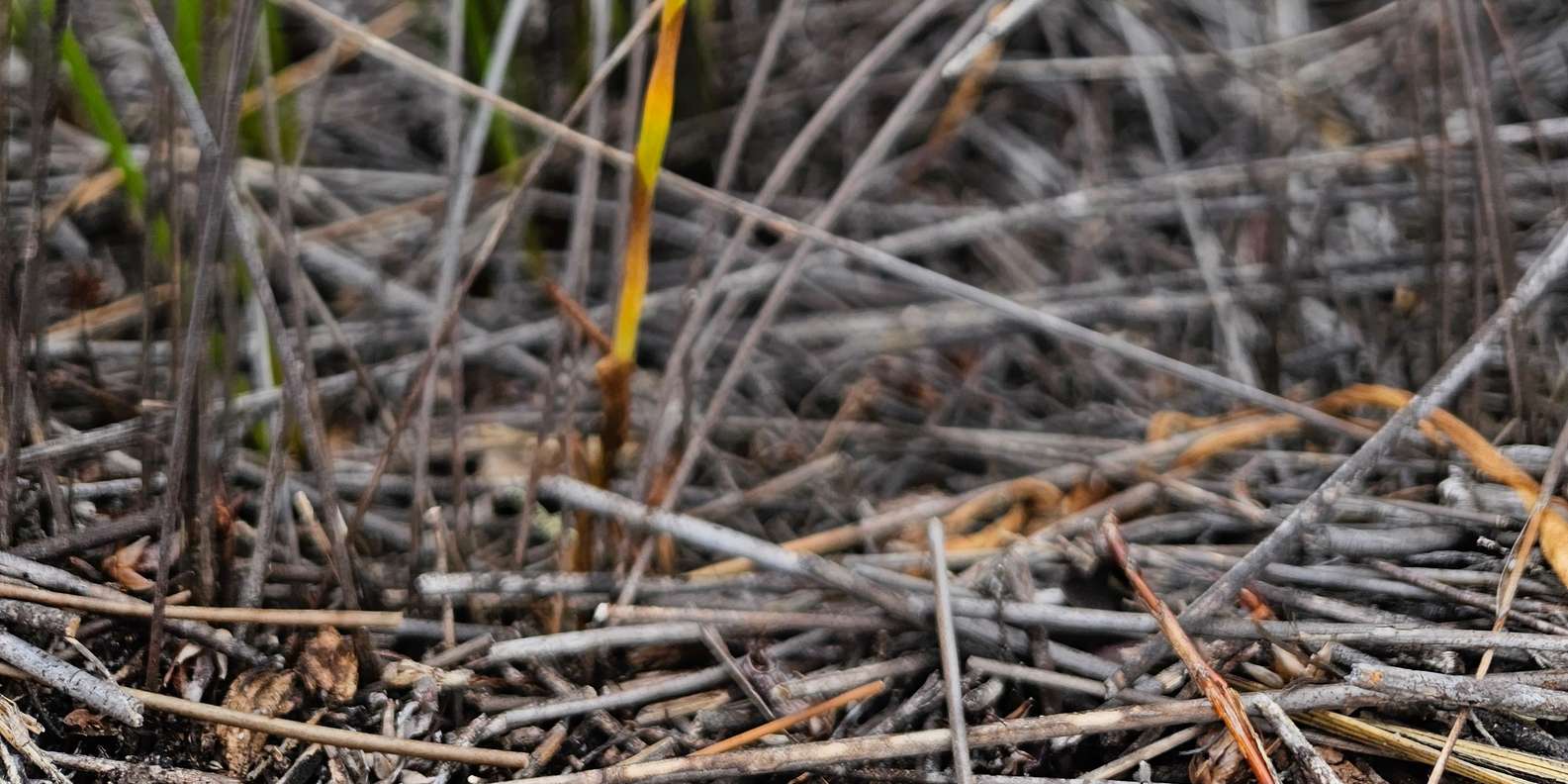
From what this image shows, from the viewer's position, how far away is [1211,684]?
2.61ft

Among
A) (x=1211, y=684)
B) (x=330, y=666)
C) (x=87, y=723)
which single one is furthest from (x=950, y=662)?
(x=87, y=723)

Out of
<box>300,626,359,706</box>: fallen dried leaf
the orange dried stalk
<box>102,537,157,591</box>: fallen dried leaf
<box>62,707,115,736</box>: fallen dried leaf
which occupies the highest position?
the orange dried stalk

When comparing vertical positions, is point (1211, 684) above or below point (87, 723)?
above

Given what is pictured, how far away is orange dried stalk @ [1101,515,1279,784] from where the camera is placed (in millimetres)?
765

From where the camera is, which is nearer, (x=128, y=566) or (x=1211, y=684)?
(x=1211, y=684)

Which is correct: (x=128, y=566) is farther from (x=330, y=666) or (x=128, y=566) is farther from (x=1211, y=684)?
(x=1211, y=684)

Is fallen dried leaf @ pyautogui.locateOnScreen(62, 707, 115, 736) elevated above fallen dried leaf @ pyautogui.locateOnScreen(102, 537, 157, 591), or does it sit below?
below

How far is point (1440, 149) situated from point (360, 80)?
1394 millimetres

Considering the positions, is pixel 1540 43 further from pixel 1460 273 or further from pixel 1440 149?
pixel 1440 149

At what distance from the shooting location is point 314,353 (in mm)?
1363

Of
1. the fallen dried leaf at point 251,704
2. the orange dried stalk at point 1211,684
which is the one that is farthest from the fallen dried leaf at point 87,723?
the orange dried stalk at point 1211,684

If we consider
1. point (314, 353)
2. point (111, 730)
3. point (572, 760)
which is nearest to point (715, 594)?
point (572, 760)

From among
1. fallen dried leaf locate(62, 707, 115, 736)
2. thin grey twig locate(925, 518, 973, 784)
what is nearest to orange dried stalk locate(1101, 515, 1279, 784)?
thin grey twig locate(925, 518, 973, 784)

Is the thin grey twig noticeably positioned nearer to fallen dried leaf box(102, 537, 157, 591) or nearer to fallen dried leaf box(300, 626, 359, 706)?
fallen dried leaf box(300, 626, 359, 706)
